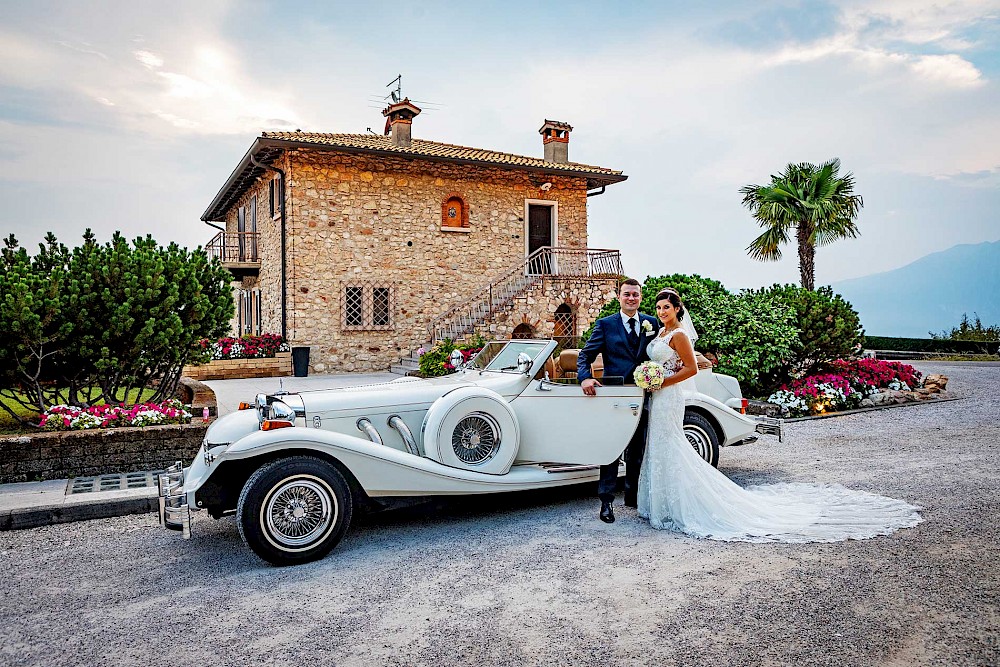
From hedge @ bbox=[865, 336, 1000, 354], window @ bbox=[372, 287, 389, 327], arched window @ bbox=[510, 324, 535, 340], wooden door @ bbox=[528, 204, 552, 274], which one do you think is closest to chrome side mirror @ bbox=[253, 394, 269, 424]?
window @ bbox=[372, 287, 389, 327]

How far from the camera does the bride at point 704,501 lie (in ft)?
15.5

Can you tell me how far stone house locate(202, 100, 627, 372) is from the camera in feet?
60.6

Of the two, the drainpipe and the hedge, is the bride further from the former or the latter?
the hedge

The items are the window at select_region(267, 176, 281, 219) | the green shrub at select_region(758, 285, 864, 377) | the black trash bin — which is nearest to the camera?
the green shrub at select_region(758, 285, 864, 377)

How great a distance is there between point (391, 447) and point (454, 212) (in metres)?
16.3

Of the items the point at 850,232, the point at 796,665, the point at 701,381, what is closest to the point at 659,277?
the point at 701,381

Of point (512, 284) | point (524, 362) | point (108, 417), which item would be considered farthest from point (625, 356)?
point (512, 284)

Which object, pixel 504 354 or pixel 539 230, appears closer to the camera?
pixel 504 354

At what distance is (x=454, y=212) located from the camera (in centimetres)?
2058

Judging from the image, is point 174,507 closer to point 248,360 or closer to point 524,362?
point 524,362

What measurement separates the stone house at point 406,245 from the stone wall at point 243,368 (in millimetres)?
679

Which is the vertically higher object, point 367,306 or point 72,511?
point 367,306

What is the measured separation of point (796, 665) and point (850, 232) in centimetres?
2306

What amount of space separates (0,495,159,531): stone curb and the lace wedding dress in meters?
3.91
